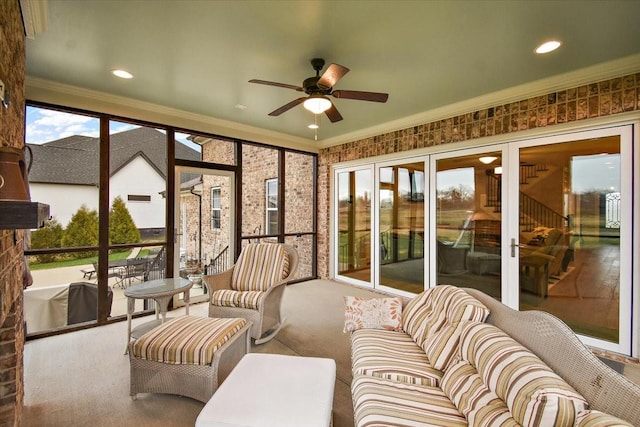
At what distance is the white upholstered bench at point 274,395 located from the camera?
1366mm

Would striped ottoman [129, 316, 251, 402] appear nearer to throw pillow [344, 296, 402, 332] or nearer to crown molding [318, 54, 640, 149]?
throw pillow [344, 296, 402, 332]

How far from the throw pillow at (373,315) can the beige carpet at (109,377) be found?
0.49 meters

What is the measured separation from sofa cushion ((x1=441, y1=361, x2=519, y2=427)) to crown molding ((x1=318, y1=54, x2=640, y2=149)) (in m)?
3.19

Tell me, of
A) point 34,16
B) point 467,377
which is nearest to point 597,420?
point 467,377

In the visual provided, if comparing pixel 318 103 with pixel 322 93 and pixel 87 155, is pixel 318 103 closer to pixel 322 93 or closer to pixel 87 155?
pixel 322 93

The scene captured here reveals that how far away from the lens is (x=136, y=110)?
383cm

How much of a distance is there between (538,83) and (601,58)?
1.79 feet

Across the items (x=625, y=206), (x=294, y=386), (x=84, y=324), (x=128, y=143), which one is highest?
(x=128, y=143)

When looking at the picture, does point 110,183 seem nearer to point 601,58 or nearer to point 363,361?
point 363,361

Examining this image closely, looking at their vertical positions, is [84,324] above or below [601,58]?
below

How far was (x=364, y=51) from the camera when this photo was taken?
2.60 metres

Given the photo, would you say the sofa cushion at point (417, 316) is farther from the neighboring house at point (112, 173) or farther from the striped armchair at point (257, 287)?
the neighboring house at point (112, 173)

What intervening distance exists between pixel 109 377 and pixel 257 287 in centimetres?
151

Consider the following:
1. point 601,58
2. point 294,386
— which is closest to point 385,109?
point 601,58
